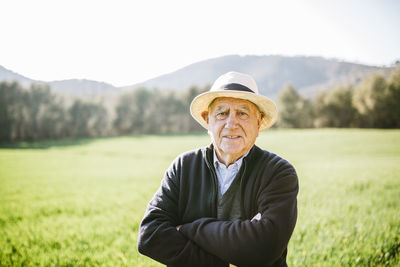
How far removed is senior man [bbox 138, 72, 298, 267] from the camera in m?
2.03

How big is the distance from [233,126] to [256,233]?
1.03 meters

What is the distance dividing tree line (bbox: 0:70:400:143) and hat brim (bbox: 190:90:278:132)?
3768 cm

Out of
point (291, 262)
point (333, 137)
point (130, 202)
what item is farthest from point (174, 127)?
point (291, 262)

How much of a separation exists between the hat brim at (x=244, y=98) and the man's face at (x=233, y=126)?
85 mm

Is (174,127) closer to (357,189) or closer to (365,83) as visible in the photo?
(365,83)

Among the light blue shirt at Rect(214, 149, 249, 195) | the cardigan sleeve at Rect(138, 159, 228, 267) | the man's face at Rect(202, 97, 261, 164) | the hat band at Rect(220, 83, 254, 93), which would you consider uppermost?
the hat band at Rect(220, 83, 254, 93)

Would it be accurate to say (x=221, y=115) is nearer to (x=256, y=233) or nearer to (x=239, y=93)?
(x=239, y=93)

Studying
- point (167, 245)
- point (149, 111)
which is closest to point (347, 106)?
point (149, 111)

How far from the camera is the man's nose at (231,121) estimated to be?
2361mm

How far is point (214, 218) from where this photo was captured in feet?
7.42

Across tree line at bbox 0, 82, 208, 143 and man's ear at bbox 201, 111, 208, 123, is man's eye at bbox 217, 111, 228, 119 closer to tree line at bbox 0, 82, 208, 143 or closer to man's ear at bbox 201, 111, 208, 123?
man's ear at bbox 201, 111, 208, 123

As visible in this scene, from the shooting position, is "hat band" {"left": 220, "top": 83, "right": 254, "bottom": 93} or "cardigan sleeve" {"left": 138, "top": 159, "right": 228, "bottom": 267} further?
"hat band" {"left": 220, "top": 83, "right": 254, "bottom": 93}

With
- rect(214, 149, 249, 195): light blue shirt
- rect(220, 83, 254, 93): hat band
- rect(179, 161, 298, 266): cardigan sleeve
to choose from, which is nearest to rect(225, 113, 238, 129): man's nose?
rect(220, 83, 254, 93): hat band

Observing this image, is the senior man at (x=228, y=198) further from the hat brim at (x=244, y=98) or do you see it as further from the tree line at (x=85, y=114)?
the tree line at (x=85, y=114)
